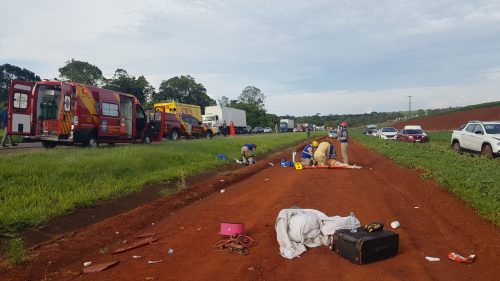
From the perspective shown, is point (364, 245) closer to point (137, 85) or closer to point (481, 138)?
point (481, 138)

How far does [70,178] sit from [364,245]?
7291mm

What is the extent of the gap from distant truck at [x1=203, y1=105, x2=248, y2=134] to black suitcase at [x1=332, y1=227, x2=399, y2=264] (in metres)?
37.5

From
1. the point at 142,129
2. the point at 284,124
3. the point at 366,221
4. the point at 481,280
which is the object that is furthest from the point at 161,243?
the point at 284,124

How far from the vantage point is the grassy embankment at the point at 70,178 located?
762cm

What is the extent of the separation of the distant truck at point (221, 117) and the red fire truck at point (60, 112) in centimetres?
2595

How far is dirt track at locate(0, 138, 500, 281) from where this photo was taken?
5.11 meters

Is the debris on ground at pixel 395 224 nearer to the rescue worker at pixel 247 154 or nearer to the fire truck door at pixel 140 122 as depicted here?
the rescue worker at pixel 247 154

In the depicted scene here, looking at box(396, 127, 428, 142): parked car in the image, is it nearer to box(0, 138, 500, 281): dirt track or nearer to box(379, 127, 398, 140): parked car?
box(379, 127, 398, 140): parked car

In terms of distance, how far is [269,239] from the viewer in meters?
6.37

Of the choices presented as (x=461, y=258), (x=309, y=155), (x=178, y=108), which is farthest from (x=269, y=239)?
(x=178, y=108)

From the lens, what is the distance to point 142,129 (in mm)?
20047

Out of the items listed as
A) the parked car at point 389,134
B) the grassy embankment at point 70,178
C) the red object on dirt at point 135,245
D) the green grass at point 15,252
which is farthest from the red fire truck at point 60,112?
the parked car at point 389,134

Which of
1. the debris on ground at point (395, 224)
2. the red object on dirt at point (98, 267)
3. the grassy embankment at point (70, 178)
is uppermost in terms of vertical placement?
the grassy embankment at point (70, 178)

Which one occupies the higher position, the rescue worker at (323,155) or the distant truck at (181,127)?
the distant truck at (181,127)
